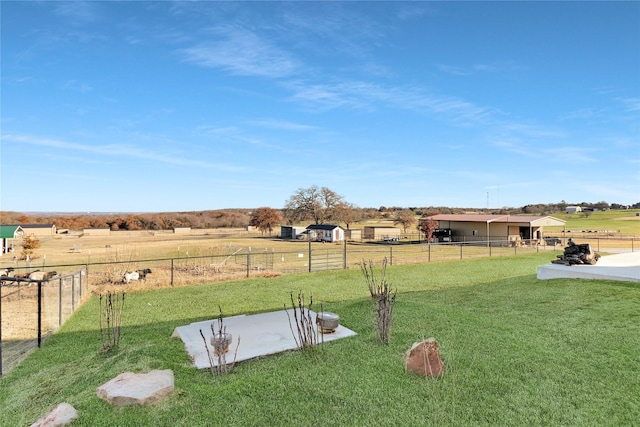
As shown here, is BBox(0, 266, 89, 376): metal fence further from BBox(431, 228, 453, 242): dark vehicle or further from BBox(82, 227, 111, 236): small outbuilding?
BBox(82, 227, 111, 236): small outbuilding

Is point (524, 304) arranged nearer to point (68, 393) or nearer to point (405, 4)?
point (68, 393)

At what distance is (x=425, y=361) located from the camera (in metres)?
4.11

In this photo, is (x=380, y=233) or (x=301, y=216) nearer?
(x=380, y=233)

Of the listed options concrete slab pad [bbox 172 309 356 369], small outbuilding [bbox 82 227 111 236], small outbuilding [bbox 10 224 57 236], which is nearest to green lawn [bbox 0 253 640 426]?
concrete slab pad [bbox 172 309 356 369]

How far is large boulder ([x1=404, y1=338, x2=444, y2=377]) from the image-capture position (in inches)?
162

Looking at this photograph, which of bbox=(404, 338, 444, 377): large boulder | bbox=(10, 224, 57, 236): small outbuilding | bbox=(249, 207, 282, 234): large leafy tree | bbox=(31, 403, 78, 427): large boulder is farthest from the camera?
bbox=(249, 207, 282, 234): large leafy tree

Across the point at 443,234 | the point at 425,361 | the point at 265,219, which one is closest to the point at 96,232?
the point at 265,219

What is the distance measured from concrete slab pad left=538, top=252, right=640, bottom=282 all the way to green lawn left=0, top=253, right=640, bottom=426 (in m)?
2.12

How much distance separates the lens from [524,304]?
793 centimetres

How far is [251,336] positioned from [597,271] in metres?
10.2

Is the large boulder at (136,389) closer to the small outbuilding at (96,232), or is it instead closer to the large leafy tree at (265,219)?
the large leafy tree at (265,219)

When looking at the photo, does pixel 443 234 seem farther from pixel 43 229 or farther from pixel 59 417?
pixel 43 229

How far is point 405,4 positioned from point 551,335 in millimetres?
11477

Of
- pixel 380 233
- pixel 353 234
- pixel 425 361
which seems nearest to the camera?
pixel 425 361
